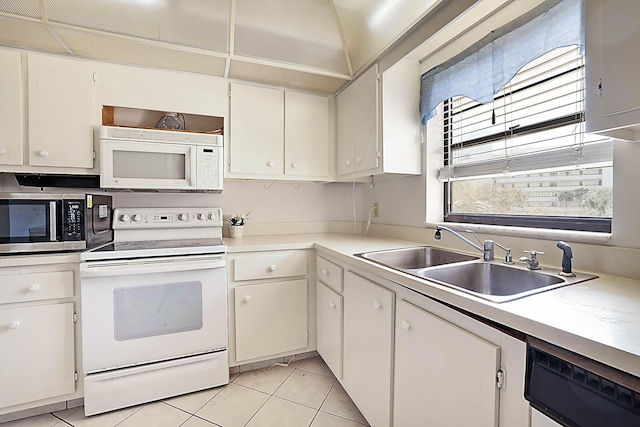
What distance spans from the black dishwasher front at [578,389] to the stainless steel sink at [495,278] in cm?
42

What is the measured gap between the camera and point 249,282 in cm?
196

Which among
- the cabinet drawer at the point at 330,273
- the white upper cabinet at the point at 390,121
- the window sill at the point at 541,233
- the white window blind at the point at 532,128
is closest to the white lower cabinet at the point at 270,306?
the cabinet drawer at the point at 330,273

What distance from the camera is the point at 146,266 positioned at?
1662 millimetres

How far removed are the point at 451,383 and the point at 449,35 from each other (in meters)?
1.59

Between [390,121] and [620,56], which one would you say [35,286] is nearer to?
[390,121]

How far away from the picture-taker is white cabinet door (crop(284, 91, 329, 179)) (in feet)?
7.61

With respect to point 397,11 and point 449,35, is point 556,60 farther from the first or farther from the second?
point 397,11

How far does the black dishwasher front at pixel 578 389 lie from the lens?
533mm

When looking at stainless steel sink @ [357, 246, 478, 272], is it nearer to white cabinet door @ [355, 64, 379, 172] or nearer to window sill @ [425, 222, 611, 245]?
window sill @ [425, 222, 611, 245]

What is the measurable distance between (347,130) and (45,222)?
1.93 meters

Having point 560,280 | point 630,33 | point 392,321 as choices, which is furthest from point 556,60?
point 392,321

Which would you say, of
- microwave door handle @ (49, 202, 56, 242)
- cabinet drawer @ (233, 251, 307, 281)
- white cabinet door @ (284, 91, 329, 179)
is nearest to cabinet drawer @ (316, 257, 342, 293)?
cabinet drawer @ (233, 251, 307, 281)

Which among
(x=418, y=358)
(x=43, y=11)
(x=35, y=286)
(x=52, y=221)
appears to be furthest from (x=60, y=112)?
(x=418, y=358)

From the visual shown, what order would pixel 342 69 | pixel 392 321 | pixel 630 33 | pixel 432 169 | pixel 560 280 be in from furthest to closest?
1. pixel 342 69
2. pixel 432 169
3. pixel 392 321
4. pixel 560 280
5. pixel 630 33
